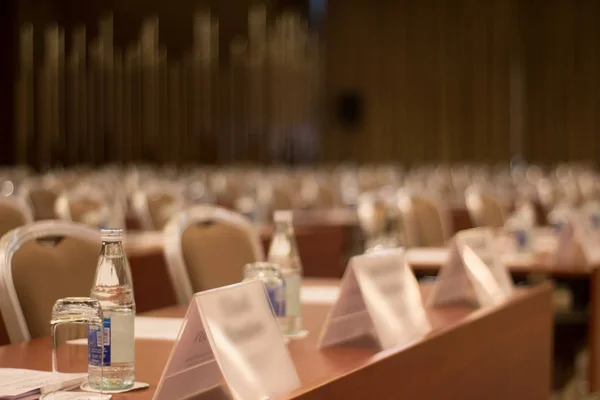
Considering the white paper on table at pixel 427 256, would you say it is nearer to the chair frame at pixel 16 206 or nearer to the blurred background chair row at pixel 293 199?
the blurred background chair row at pixel 293 199

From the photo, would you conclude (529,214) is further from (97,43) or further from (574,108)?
(574,108)

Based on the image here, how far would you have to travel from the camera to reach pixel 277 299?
88.4 inches

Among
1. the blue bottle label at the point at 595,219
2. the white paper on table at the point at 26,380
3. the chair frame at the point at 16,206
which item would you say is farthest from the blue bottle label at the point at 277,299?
the blue bottle label at the point at 595,219

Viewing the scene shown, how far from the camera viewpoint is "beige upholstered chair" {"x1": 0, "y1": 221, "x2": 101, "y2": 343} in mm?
2211

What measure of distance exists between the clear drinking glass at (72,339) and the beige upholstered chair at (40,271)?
580 millimetres

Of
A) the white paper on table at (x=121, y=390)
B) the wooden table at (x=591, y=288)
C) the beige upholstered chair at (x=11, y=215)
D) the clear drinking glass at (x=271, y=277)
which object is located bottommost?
→ the wooden table at (x=591, y=288)

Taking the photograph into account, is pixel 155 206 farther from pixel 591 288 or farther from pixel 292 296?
pixel 292 296

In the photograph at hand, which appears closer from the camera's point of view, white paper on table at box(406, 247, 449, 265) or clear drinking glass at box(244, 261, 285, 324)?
clear drinking glass at box(244, 261, 285, 324)

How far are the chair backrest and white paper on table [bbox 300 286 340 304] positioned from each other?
22cm

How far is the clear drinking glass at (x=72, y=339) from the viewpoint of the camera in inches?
64.2

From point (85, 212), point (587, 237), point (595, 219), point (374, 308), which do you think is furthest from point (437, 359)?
point (85, 212)

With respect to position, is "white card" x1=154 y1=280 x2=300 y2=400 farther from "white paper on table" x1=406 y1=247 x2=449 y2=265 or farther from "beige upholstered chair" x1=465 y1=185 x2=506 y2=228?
"beige upholstered chair" x1=465 y1=185 x2=506 y2=228

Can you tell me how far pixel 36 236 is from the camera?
2404mm

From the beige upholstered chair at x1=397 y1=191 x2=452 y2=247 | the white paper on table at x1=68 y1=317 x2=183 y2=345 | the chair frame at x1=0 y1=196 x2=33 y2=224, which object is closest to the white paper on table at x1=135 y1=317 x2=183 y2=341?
the white paper on table at x1=68 y1=317 x2=183 y2=345
